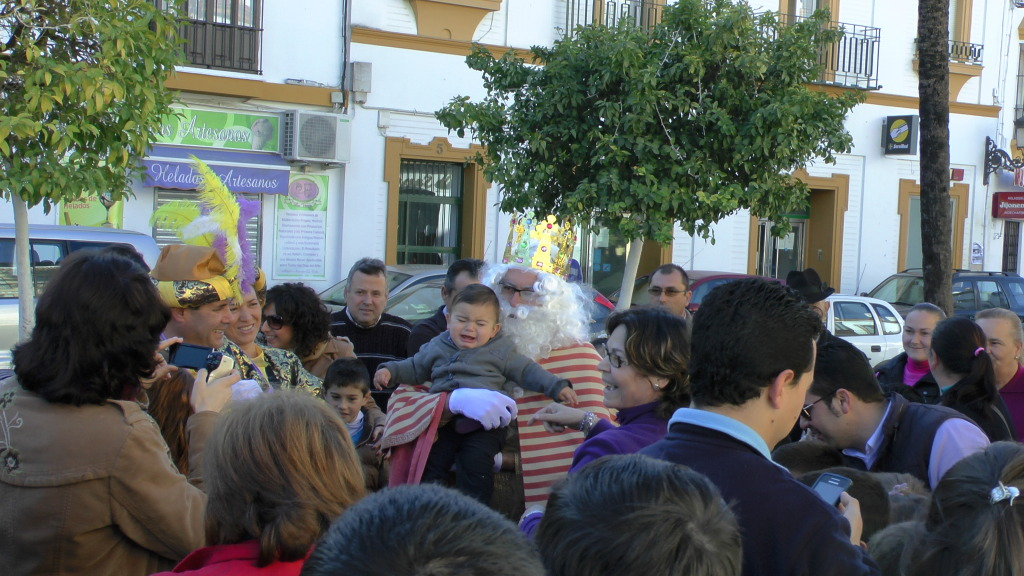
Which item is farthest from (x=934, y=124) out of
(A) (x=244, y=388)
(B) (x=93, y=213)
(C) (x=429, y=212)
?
(B) (x=93, y=213)

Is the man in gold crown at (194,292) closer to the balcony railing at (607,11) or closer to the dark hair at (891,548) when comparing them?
the dark hair at (891,548)

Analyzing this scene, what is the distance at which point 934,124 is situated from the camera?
29.3 feet

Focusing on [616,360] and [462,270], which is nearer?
[616,360]

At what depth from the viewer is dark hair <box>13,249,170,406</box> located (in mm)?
2432

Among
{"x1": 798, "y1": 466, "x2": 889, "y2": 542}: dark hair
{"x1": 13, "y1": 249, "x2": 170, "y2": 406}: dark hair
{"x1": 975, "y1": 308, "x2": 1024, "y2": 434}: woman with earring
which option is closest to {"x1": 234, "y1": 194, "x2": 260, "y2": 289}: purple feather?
{"x1": 13, "y1": 249, "x2": 170, "y2": 406}: dark hair

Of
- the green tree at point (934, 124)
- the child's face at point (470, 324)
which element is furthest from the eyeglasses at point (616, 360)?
the green tree at point (934, 124)

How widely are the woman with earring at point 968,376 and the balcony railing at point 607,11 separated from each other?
13707mm

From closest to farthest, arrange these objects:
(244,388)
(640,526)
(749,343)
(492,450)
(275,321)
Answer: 1. (640,526)
2. (749,343)
3. (244,388)
4. (492,450)
5. (275,321)

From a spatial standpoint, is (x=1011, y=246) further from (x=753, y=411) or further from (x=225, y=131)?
(x=753, y=411)

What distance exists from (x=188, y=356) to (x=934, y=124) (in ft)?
25.0

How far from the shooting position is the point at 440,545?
1.29 m

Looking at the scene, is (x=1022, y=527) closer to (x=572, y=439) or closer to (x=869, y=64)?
(x=572, y=439)

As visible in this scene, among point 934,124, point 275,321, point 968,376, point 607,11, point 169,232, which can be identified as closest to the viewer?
point 968,376

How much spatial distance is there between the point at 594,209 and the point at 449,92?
5.98m
